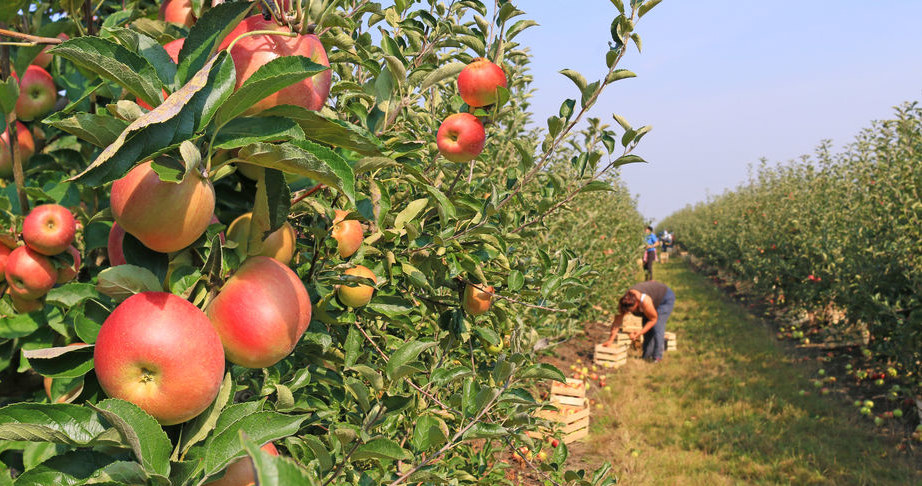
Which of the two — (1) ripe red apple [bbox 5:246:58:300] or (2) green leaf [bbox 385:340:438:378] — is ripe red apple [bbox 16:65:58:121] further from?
(2) green leaf [bbox 385:340:438:378]

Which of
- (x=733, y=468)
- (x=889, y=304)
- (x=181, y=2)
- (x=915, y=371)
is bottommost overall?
(x=733, y=468)

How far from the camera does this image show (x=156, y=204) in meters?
0.71

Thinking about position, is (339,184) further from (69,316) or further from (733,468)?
(733,468)

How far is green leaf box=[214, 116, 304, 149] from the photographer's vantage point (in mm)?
755

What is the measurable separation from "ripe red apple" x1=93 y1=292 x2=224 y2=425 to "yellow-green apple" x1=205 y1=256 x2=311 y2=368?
63 mm

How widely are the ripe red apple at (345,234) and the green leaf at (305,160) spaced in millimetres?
688

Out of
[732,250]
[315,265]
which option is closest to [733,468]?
[315,265]

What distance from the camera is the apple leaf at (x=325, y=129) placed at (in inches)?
31.4

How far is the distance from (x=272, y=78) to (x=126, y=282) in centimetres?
35

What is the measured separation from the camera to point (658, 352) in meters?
8.91

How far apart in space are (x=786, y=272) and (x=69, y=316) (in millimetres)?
12113

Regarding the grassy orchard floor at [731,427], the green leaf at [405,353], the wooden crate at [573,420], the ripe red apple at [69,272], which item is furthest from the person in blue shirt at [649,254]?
the ripe red apple at [69,272]

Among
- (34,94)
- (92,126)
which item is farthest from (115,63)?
(34,94)

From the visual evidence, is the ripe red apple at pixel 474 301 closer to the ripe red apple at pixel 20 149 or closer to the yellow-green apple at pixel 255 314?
the yellow-green apple at pixel 255 314
